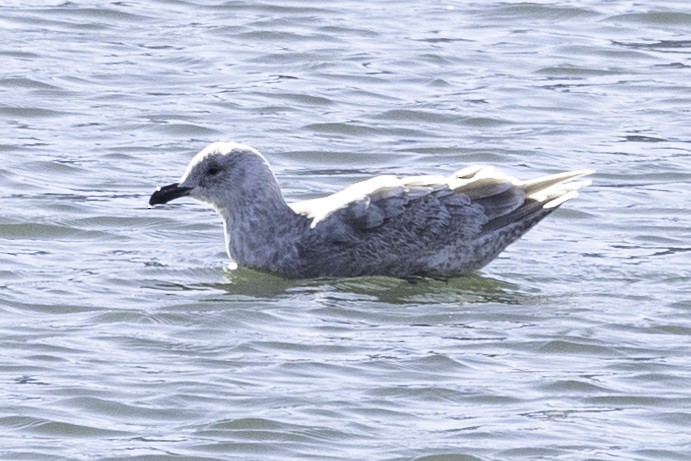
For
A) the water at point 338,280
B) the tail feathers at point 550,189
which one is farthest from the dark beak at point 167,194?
the tail feathers at point 550,189

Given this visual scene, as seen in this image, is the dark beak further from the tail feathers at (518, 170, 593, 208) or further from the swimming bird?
the tail feathers at (518, 170, 593, 208)

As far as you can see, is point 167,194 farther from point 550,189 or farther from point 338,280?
point 550,189

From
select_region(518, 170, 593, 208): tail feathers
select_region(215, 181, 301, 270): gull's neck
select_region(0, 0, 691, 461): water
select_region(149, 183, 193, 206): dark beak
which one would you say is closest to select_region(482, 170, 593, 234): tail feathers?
select_region(518, 170, 593, 208): tail feathers

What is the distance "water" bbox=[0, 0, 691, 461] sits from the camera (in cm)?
975

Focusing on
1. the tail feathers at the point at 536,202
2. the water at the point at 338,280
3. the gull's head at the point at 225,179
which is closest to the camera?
the water at the point at 338,280

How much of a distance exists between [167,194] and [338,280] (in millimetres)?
1147

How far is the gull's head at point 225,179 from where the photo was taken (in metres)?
12.7

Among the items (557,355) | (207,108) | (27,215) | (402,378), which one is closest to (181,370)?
(402,378)

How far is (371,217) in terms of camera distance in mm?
12250

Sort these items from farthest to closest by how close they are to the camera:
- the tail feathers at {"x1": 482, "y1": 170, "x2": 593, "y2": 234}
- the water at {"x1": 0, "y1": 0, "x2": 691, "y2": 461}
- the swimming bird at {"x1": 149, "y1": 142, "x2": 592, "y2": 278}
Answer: the tail feathers at {"x1": 482, "y1": 170, "x2": 593, "y2": 234}
the swimming bird at {"x1": 149, "y1": 142, "x2": 592, "y2": 278}
the water at {"x1": 0, "y1": 0, "x2": 691, "y2": 461}

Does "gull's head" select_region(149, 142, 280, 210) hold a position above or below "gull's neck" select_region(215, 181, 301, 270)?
above

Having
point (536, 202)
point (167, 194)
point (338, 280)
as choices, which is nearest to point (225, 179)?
point (167, 194)

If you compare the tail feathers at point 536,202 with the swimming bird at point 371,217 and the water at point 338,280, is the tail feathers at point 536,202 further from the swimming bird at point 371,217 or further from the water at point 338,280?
the water at point 338,280

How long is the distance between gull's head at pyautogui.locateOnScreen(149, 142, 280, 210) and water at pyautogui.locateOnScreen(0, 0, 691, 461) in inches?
17.3
